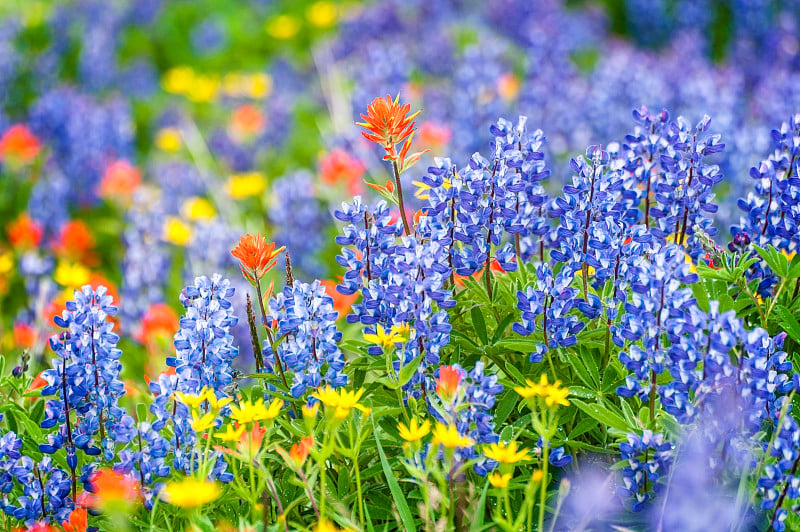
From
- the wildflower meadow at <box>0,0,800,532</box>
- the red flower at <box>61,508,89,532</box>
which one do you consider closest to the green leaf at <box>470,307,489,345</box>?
the wildflower meadow at <box>0,0,800,532</box>

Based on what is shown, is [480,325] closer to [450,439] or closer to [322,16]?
[450,439]

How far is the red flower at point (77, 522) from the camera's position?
1954mm

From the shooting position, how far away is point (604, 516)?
76.5 inches

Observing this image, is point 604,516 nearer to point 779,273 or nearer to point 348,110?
point 779,273

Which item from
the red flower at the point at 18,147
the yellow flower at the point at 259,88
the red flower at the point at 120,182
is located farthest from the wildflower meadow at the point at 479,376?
the yellow flower at the point at 259,88

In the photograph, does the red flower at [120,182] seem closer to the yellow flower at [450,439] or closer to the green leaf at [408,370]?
the green leaf at [408,370]

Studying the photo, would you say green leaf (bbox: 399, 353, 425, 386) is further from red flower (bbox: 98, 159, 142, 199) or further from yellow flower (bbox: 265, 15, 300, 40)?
yellow flower (bbox: 265, 15, 300, 40)

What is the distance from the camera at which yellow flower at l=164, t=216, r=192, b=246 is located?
16.9ft

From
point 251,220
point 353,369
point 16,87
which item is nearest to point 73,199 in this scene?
point 251,220

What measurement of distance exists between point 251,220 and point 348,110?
133cm

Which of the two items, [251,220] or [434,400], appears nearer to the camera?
[434,400]

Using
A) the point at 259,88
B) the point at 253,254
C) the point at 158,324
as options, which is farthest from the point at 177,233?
the point at 253,254

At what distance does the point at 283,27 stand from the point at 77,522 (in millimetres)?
7737

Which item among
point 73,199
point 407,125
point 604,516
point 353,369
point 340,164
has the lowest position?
point 604,516
